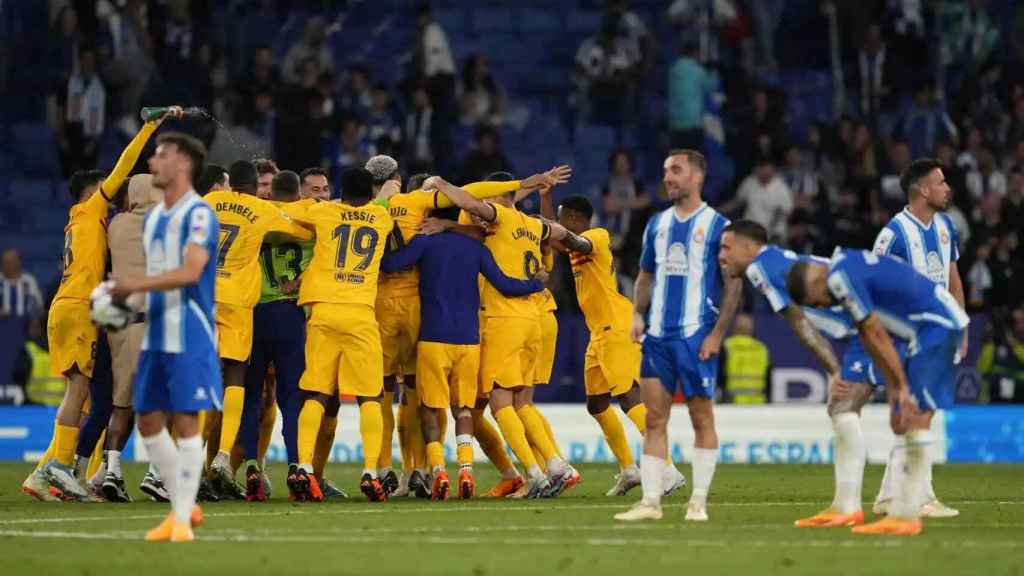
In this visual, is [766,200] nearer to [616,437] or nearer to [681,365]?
[616,437]

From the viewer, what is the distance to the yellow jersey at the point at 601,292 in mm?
16344

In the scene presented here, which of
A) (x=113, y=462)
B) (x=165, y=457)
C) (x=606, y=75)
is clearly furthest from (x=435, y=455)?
(x=606, y=75)

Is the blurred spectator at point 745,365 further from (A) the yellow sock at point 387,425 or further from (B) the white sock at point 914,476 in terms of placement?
(B) the white sock at point 914,476

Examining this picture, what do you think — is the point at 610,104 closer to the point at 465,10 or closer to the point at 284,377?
the point at 465,10

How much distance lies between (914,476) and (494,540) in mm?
2614

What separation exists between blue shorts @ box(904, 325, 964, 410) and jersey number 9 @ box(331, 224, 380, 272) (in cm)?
459

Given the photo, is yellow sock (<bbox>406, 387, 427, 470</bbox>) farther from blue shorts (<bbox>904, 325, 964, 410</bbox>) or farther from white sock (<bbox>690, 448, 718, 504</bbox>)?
blue shorts (<bbox>904, 325, 964, 410</bbox>)

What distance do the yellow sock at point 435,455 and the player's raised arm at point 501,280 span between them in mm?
1408

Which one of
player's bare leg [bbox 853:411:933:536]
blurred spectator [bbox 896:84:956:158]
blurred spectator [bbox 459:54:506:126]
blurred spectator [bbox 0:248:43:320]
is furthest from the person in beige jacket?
blurred spectator [bbox 896:84:956:158]

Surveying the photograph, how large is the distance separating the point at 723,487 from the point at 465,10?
48.8 feet

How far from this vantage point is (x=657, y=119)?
29172mm

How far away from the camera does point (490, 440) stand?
1597 cm

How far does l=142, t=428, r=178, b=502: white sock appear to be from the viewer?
10977 mm

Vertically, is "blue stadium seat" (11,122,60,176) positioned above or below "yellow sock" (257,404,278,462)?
above
